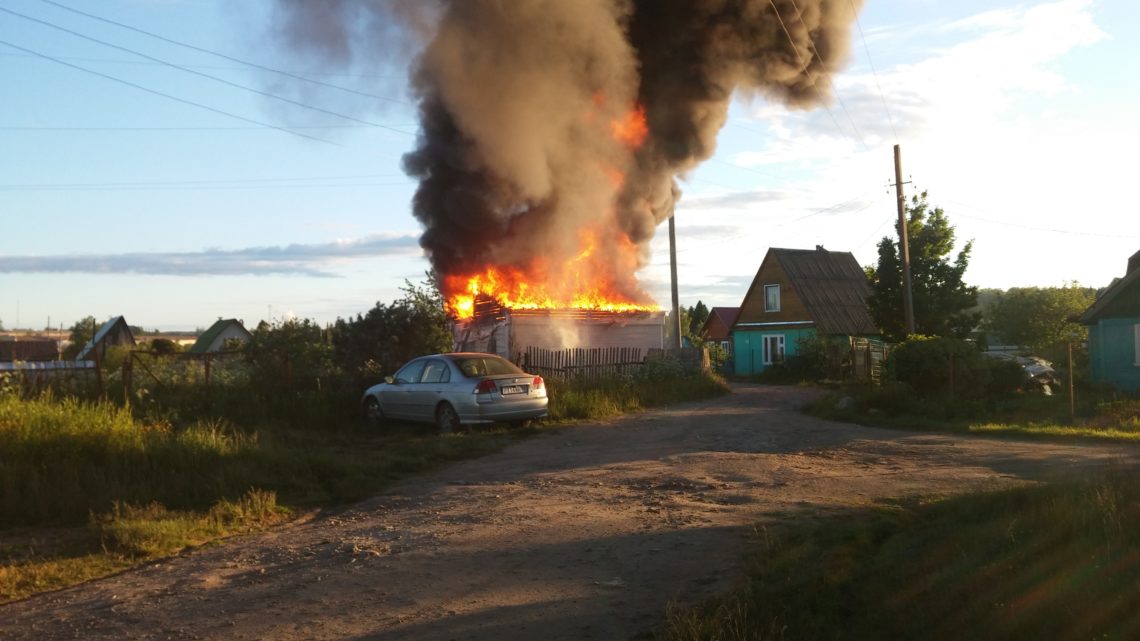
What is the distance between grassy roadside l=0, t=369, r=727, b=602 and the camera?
23.4 ft

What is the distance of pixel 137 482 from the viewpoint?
937 centimetres

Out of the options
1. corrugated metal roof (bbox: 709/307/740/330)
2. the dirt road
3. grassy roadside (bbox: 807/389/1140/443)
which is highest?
corrugated metal roof (bbox: 709/307/740/330)

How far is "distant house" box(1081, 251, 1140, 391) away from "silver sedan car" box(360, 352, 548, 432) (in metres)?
17.2

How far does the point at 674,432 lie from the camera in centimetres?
1488

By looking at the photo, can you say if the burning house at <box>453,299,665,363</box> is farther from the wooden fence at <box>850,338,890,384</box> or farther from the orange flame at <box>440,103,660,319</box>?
the wooden fence at <box>850,338,890,384</box>

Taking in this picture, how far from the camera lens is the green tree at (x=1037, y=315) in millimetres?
48781

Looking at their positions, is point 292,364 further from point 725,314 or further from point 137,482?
point 725,314

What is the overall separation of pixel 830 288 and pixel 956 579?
39.0 m

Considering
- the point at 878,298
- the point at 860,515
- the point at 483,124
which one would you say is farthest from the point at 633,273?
the point at 860,515

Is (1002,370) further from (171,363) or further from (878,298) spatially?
(171,363)

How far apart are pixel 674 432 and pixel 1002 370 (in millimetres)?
9821

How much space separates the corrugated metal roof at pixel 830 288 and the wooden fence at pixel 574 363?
19721 mm

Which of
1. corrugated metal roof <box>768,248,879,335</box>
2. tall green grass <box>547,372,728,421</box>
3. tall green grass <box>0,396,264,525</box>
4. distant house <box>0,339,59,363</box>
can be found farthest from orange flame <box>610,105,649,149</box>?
distant house <box>0,339,59,363</box>

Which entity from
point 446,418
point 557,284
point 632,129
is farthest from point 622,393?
point 632,129
